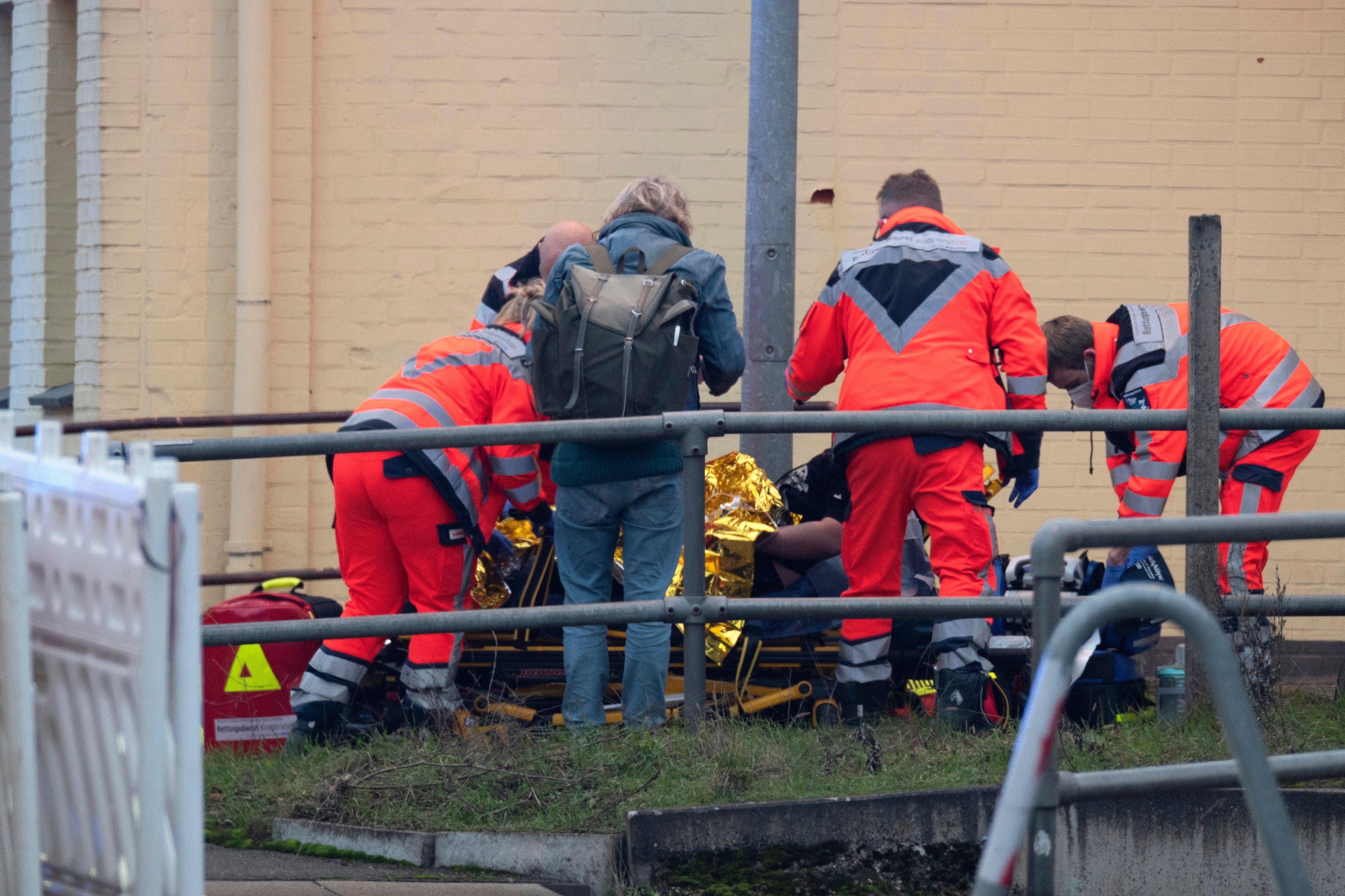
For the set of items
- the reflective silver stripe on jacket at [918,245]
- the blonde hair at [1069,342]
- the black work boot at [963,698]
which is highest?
the reflective silver stripe on jacket at [918,245]

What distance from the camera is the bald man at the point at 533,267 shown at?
5.19m

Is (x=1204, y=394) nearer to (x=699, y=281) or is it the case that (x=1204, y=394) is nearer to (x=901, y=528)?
(x=901, y=528)

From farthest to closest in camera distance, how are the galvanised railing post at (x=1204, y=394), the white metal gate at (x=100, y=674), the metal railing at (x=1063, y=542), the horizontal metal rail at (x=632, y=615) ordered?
the galvanised railing post at (x=1204, y=394) < the horizontal metal rail at (x=632, y=615) < the metal railing at (x=1063, y=542) < the white metal gate at (x=100, y=674)

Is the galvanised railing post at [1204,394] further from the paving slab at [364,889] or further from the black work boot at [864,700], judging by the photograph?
the paving slab at [364,889]

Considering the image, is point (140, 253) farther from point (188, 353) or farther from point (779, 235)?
point (779, 235)

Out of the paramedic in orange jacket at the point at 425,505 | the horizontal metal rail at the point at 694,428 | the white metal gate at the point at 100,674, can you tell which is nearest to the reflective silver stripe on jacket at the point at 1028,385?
the horizontal metal rail at the point at 694,428

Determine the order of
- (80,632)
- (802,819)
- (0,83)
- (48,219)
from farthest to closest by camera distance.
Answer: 1. (0,83)
2. (48,219)
3. (802,819)
4. (80,632)

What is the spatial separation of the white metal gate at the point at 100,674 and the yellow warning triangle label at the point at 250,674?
255 cm

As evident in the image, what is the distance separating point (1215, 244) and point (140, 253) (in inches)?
206

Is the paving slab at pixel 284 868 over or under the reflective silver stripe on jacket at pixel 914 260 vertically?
under

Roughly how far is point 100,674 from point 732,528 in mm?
2917

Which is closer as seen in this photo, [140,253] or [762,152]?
[762,152]

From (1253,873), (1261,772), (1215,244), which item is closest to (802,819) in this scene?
(1253,873)

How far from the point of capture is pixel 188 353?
7164 millimetres
